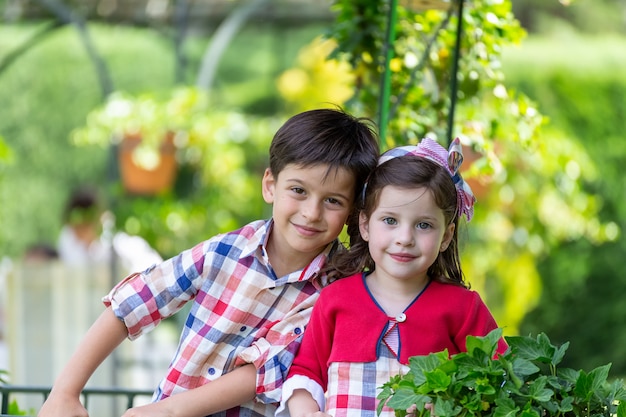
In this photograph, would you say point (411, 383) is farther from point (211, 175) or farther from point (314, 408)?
point (211, 175)

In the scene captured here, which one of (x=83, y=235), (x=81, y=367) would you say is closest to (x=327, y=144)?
(x=81, y=367)

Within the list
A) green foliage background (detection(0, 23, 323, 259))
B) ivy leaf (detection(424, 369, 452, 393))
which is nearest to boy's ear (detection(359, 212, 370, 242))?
ivy leaf (detection(424, 369, 452, 393))

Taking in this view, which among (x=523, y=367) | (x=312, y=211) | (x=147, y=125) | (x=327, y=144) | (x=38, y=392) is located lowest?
(x=38, y=392)

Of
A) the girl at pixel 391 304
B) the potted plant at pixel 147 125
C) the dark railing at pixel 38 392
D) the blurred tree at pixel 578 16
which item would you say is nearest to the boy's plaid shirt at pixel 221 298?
the girl at pixel 391 304

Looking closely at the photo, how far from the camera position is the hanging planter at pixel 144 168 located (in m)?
5.27

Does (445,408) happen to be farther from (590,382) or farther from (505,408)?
(590,382)

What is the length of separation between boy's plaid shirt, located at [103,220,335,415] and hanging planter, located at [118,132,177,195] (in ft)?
11.7

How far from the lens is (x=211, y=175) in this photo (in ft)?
17.9

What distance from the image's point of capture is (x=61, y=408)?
1646mm

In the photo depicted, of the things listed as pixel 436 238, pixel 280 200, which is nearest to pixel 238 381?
pixel 280 200

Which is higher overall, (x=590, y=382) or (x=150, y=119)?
(x=150, y=119)

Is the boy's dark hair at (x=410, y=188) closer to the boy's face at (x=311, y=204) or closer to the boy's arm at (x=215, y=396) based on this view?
the boy's face at (x=311, y=204)

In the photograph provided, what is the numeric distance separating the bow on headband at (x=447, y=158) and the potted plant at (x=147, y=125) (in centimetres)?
339

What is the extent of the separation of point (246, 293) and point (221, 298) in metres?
0.04
